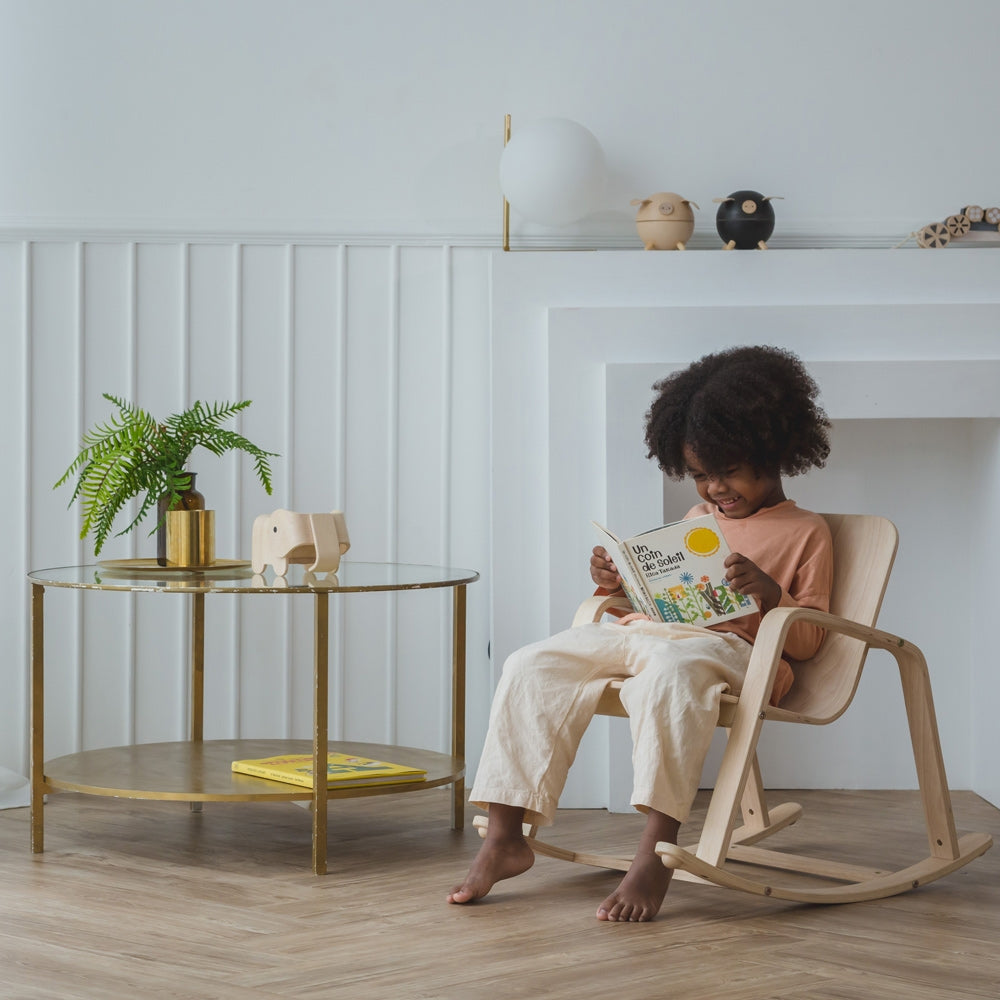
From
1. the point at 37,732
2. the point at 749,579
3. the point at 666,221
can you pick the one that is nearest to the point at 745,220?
the point at 666,221

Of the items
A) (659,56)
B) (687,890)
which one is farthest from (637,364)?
(687,890)

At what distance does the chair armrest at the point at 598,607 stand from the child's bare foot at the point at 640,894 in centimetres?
48

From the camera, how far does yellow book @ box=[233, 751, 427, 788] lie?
2352 mm

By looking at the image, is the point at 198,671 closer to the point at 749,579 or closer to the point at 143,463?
the point at 143,463

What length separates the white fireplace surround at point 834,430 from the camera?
113 inches

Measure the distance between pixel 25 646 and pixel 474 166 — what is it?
1611 millimetres

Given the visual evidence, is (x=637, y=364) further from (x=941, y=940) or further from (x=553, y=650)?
(x=941, y=940)

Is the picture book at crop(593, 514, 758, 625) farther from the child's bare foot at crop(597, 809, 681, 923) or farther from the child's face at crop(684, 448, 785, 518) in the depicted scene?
the child's bare foot at crop(597, 809, 681, 923)

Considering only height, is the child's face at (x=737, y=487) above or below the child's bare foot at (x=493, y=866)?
above

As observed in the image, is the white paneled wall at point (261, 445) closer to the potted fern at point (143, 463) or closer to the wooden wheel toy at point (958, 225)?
the potted fern at point (143, 463)

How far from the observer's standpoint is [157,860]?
2.40m

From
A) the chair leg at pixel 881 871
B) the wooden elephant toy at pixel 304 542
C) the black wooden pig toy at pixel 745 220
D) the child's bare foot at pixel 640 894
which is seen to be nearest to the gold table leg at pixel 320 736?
the wooden elephant toy at pixel 304 542

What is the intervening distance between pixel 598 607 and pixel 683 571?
227 millimetres

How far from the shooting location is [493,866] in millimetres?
2102
